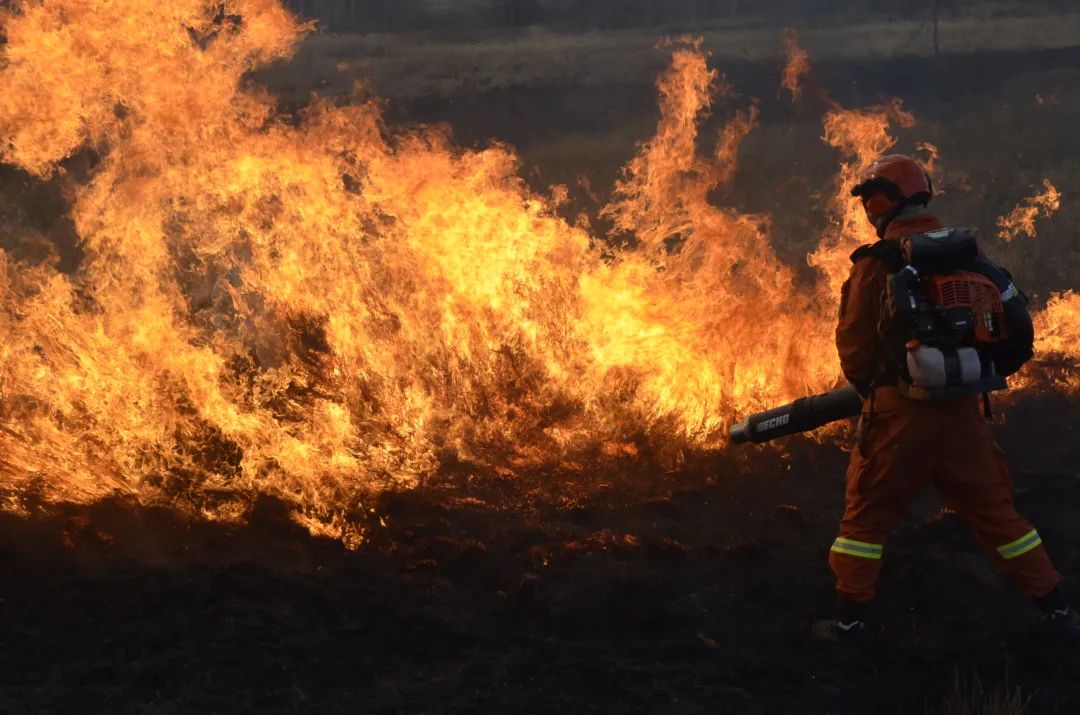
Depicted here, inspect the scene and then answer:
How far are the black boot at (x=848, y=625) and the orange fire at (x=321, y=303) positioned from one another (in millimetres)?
2388

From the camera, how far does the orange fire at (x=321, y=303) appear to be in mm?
6582

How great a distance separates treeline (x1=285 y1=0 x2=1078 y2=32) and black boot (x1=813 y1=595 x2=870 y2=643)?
34121mm

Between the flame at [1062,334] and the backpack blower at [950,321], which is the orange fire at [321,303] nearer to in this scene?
the flame at [1062,334]

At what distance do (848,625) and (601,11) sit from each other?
125ft

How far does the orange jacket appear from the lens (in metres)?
4.59

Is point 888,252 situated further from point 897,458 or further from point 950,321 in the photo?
point 897,458

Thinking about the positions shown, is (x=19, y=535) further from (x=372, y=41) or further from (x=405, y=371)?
(x=372, y=41)

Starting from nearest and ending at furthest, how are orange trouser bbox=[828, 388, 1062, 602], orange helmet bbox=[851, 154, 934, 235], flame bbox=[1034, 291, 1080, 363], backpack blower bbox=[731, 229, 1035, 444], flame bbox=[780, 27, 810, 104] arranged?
A: backpack blower bbox=[731, 229, 1035, 444] → orange trouser bbox=[828, 388, 1062, 602] → orange helmet bbox=[851, 154, 934, 235] → flame bbox=[1034, 291, 1080, 363] → flame bbox=[780, 27, 810, 104]

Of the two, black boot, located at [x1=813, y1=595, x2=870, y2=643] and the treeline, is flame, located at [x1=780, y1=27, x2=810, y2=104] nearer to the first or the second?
the treeline

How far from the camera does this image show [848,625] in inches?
186

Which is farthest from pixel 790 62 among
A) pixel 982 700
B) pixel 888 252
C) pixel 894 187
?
pixel 982 700

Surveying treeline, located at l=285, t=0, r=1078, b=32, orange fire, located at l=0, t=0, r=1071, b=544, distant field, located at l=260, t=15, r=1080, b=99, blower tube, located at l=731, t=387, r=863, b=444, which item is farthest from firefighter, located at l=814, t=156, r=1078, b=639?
treeline, located at l=285, t=0, r=1078, b=32

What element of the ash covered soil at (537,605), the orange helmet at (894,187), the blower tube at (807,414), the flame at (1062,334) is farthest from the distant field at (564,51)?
the orange helmet at (894,187)

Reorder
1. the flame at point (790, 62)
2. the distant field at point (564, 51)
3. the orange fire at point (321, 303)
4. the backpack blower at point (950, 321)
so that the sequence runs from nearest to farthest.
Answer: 1. the backpack blower at point (950, 321)
2. the orange fire at point (321, 303)
3. the flame at point (790, 62)
4. the distant field at point (564, 51)
